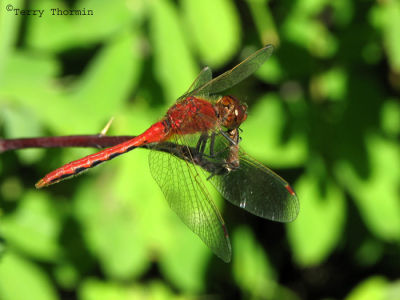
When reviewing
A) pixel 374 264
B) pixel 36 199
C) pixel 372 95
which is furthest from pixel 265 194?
pixel 374 264

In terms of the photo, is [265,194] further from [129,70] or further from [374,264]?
[374,264]

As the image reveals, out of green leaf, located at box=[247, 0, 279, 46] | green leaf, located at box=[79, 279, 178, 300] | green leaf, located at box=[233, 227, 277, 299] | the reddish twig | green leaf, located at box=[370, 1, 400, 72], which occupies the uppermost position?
the reddish twig

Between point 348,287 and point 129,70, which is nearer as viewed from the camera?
point 129,70

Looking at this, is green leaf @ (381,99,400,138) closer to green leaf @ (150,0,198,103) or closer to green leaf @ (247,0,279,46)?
green leaf @ (247,0,279,46)

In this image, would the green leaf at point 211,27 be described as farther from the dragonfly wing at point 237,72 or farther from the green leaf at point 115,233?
the green leaf at point 115,233

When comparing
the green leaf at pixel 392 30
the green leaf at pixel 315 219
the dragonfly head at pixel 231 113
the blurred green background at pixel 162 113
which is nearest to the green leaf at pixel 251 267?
the blurred green background at pixel 162 113

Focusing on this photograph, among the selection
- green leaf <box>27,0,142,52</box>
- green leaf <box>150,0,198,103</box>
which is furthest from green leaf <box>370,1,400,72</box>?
green leaf <box>27,0,142,52</box>

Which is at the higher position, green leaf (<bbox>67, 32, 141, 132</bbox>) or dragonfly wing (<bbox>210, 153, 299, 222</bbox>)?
green leaf (<bbox>67, 32, 141, 132</bbox>)
